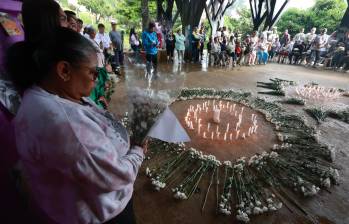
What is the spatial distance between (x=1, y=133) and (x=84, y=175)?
35.7 inches

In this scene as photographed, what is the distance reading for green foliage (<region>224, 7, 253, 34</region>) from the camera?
25.3 meters

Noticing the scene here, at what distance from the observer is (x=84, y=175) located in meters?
0.87

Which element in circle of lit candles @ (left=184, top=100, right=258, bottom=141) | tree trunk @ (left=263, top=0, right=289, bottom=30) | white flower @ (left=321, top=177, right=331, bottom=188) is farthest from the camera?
tree trunk @ (left=263, top=0, right=289, bottom=30)

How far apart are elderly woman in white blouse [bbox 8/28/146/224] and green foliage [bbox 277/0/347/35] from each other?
24093 millimetres

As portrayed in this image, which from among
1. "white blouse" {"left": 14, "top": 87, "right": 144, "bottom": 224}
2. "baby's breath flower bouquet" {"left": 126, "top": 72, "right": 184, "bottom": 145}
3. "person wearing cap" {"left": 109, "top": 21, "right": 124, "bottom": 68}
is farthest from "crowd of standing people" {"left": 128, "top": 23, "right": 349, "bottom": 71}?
"white blouse" {"left": 14, "top": 87, "right": 144, "bottom": 224}

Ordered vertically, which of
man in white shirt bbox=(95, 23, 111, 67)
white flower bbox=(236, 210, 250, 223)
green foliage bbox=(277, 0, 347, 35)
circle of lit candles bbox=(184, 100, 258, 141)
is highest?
green foliage bbox=(277, 0, 347, 35)

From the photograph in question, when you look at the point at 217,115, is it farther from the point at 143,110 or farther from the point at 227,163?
the point at 143,110

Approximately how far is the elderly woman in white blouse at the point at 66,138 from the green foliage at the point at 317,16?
79.0 ft

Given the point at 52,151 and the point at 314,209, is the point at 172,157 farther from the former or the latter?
the point at 52,151

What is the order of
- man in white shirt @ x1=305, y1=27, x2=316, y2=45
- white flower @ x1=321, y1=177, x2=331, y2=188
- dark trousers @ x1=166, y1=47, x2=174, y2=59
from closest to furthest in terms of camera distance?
white flower @ x1=321, y1=177, x2=331, y2=188 → dark trousers @ x1=166, y1=47, x2=174, y2=59 → man in white shirt @ x1=305, y1=27, x2=316, y2=45

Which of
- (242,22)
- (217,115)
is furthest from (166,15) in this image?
(242,22)

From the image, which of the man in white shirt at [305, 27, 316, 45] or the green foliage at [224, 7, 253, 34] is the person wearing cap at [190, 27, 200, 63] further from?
the green foliage at [224, 7, 253, 34]

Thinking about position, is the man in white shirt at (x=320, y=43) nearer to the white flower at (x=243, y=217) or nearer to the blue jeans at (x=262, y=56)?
the blue jeans at (x=262, y=56)

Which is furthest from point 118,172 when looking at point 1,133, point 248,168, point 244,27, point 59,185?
point 244,27
